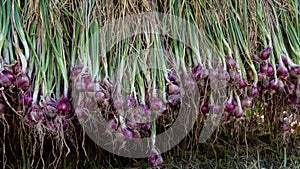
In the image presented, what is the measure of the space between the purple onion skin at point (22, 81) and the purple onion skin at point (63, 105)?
7cm

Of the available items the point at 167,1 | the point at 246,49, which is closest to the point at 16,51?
the point at 167,1

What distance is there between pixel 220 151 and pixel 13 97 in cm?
66

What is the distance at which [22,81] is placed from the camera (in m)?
0.79

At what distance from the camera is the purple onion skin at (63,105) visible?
803 mm

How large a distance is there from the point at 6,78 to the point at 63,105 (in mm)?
119

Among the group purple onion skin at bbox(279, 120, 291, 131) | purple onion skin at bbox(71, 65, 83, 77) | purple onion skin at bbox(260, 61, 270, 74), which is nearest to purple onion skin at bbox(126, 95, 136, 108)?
purple onion skin at bbox(71, 65, 83, 77)

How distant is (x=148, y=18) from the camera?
92 centimetres

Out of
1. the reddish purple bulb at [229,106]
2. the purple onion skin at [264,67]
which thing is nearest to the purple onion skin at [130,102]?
the reddish purple bulb at [229,106]

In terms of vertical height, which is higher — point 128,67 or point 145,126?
point 128,67

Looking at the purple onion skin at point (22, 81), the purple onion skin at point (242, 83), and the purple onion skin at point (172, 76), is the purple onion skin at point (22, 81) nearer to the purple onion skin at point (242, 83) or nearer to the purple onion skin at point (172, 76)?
the purple onion skin at point (172, 76)

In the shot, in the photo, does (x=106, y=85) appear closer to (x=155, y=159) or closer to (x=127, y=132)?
(x=127, y=132)

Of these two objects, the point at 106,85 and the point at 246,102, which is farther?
the point at 246,102

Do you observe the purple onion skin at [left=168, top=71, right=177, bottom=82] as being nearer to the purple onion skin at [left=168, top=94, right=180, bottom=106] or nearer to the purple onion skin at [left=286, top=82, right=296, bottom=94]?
the purple onion skin at [left=168, top=94, right=180, bottom=106]

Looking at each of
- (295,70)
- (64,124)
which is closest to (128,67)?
(64,124)
